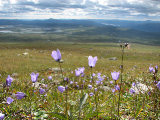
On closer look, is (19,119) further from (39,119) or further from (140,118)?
(140,118)

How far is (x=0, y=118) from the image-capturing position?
1.81m

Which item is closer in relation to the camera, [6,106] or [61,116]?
[61,116]

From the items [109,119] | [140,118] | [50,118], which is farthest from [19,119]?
[140,118]

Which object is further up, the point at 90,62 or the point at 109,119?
the point at 90,62

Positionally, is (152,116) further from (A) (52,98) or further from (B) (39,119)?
(A) (52,98)

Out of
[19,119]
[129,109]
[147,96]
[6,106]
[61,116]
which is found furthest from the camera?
[147,96]

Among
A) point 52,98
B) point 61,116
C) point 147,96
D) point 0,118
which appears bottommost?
point 52,98

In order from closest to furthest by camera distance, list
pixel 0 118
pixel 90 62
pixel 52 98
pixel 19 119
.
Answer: pixel 0 118
pixel 90 62
pixel 19 119
pixel 52 98

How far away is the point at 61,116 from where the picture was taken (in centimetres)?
213

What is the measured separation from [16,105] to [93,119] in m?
1.63

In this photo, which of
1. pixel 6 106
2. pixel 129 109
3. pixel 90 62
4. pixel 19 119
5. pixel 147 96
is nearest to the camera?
pixel 90 62

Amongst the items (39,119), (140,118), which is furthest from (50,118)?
(140,118)

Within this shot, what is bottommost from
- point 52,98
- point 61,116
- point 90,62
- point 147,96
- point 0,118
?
point 52,98

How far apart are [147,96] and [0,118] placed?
3090 mm
